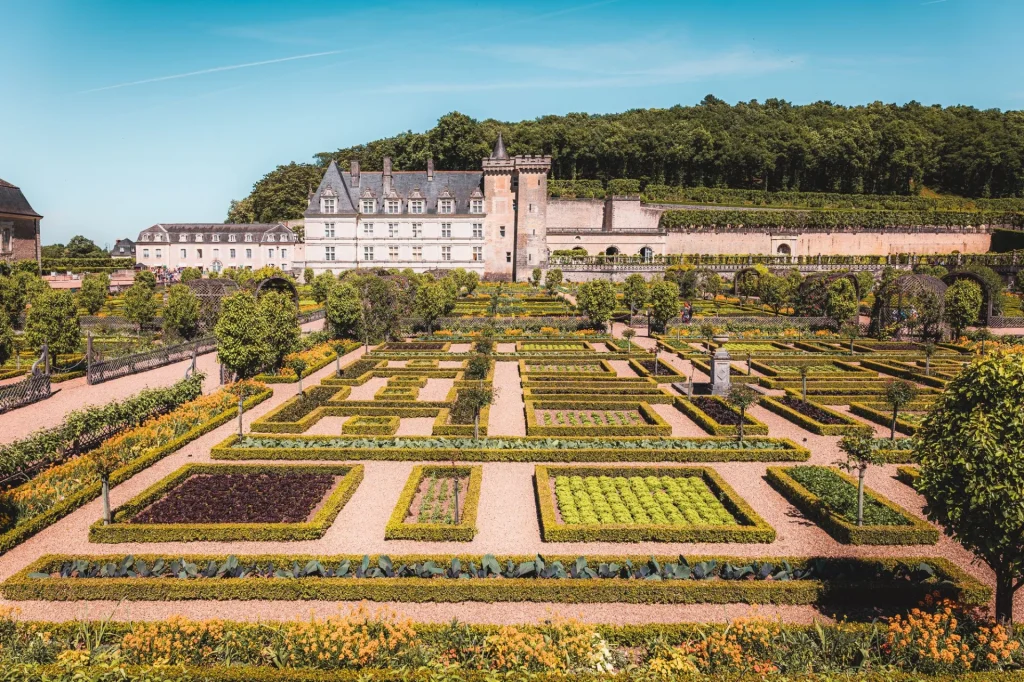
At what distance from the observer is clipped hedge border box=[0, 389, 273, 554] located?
12922mm

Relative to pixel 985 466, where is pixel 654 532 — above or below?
below

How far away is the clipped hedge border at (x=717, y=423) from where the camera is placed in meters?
19.5

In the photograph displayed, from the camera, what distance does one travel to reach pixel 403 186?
65062mm

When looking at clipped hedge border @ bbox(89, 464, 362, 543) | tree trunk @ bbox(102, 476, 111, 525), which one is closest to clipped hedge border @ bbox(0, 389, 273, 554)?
clipped hedge border @ bbox(89, 464, 362, 543)

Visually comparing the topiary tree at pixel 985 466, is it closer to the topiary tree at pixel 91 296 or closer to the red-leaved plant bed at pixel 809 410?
the red-leaved plant bed at pixel 809 410

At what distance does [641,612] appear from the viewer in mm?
10703

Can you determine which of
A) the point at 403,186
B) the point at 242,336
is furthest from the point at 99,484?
the point at 403,186

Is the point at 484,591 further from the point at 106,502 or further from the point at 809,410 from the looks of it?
the point at 809,410

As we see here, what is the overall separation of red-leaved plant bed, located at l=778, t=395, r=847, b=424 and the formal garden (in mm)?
87

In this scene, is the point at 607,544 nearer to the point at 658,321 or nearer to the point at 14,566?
the point at 14,566

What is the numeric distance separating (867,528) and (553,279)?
47981 millimetres

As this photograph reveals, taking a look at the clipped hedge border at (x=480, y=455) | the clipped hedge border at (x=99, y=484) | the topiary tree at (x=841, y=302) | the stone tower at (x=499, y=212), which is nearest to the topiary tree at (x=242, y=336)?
the clipped hedge border at (x=99, y=484)

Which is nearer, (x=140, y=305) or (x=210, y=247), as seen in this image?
(x=140, y=305)

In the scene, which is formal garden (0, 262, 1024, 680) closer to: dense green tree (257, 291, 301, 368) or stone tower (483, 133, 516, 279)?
dense green tree (257, 291, 301, 368)
